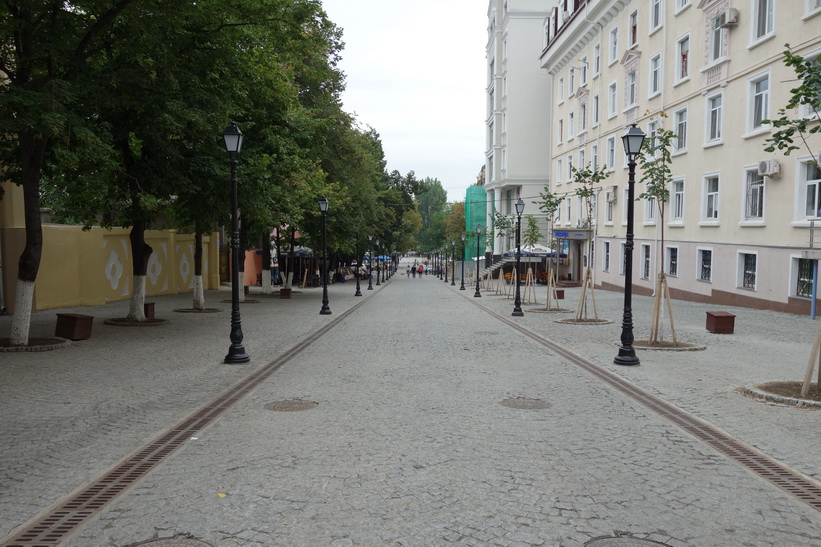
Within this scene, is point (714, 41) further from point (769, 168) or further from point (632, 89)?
point (632, 89)

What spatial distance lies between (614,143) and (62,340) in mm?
32723

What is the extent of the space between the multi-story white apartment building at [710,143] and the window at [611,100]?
0.28 feet

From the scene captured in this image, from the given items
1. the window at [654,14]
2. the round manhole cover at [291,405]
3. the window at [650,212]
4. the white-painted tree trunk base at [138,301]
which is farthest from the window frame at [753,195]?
the white-painted tree trunk base at [138,301]

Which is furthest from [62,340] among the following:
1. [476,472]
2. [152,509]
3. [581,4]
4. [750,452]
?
[581,4]

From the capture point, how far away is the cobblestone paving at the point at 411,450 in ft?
14.5

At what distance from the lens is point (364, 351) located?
13.1 meters

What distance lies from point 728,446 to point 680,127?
26172 millimetres

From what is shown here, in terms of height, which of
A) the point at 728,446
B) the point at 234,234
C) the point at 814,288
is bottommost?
the point at 728,446

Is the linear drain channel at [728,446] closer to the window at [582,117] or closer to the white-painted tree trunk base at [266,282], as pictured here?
the white-painted tree trunk base at [266,282]

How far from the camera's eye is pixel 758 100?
23078mm

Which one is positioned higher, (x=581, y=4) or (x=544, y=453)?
(x=581, y=4)

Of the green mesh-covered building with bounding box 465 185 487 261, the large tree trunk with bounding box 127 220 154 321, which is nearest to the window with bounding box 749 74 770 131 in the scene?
the large tree trunk with bounding box 127 220 154 321

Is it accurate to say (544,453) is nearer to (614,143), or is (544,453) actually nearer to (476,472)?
(476,472)

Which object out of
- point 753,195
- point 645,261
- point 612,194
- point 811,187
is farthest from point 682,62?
point 811,187
